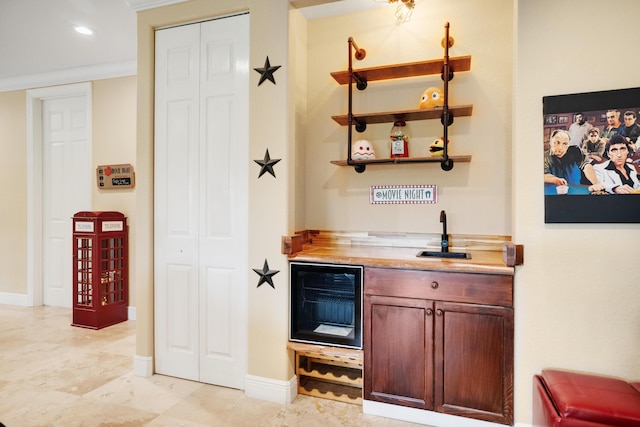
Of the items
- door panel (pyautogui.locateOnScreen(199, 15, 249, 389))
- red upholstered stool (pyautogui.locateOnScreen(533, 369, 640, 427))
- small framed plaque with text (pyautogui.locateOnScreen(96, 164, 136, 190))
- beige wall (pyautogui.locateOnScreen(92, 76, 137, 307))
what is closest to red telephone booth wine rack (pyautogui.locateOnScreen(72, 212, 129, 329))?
beige wall (pyautogui.locateOnScreen(92, 76, 137, 307))

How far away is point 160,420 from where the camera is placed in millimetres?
2240

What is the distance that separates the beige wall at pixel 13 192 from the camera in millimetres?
4816

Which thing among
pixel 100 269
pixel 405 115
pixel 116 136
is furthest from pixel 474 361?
pixel 116 136

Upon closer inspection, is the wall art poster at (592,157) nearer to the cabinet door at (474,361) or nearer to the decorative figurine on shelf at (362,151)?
the cabinet door at (474,361)

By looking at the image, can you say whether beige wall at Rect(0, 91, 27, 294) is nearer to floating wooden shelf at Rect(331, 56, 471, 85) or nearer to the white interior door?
the white interior door

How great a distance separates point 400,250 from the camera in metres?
2.67

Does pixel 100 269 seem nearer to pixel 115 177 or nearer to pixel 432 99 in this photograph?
pixel 115 177

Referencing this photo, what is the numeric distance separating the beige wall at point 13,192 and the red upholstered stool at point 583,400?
5.77m

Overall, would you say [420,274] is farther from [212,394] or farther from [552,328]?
[212,394]

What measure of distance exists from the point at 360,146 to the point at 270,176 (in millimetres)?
716

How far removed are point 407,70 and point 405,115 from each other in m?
0.34

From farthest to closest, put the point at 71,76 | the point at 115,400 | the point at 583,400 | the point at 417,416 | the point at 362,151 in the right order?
the point at 71,76
the point at 362,151
the point at 115,400
the point at 417,416
the point at 583,400

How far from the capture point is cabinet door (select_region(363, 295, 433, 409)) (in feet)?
7.06

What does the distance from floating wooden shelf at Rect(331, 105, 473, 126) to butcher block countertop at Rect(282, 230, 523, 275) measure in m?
0.86
